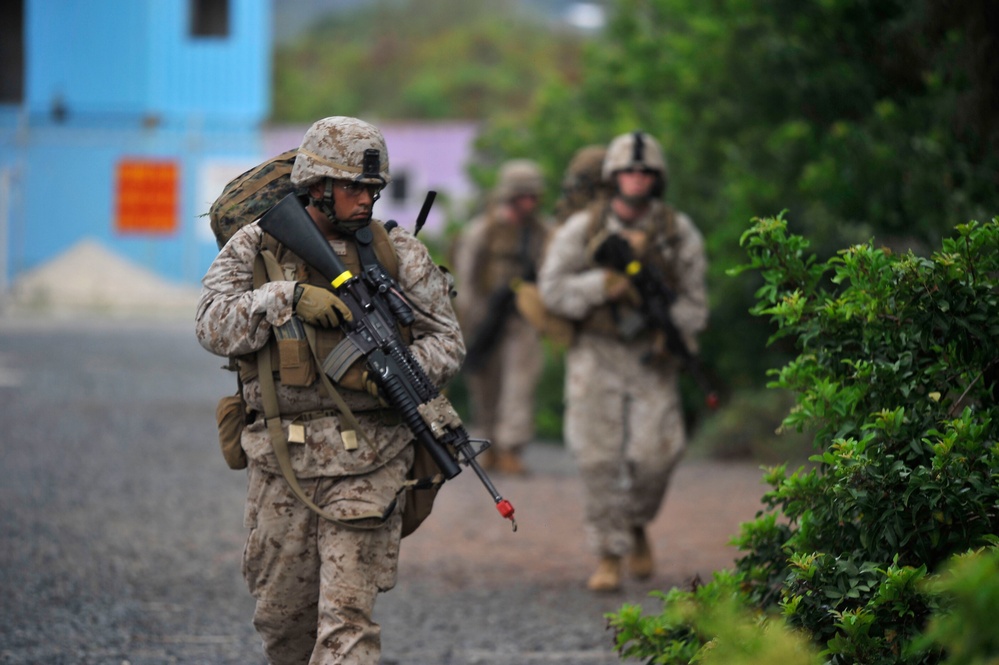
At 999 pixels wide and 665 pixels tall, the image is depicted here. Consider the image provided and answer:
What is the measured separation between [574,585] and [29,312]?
21.3 meters

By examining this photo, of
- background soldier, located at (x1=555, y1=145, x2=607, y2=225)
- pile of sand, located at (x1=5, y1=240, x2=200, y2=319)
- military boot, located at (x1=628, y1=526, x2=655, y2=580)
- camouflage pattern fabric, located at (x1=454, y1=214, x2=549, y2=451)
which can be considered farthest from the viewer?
pile of sand, located at (x1=5, y1=240, x2=200, y2=319)

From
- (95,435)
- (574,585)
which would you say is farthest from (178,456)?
(574,585)

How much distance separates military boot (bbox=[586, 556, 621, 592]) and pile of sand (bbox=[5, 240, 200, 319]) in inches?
904

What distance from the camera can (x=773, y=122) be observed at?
12305 millimetres

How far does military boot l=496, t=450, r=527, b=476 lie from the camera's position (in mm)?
11773

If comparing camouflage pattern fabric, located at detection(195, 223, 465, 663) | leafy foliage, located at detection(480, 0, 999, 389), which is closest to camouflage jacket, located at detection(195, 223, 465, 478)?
camouflage pattern fabric, located at detection(195, 223, 465, 663)

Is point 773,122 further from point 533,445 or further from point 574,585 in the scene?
point 574,585

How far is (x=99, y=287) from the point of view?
101 ft

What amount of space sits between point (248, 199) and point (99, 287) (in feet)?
88.9

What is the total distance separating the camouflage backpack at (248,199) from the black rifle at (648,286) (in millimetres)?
2885

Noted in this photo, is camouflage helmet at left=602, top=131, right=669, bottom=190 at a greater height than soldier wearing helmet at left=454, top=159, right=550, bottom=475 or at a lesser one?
greater

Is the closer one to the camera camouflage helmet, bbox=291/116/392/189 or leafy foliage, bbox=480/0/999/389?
camouflage helmet, bbox=291/116/392/189

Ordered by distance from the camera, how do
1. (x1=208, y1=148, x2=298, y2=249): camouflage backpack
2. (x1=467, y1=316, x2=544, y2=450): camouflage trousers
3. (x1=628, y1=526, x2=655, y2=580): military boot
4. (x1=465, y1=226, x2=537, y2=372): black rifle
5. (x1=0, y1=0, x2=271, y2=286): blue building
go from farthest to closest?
(x1=0, y1=0, x2=271, y2=286): blue building
(x1=467, y1=316, x2=544, y2=450): camouflage trousers
(x1=465, y1=226, x2=537, y2=372): black rifle
(x1=628, y1=526, x2=655, y2=580): military boot
(x1=208, y1=148, x2=298, y2=249): camouflage backpack

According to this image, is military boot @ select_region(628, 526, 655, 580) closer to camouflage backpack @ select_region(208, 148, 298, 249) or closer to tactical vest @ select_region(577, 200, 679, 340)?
tactical vest @ select_region(577, 200, 679, 340)
